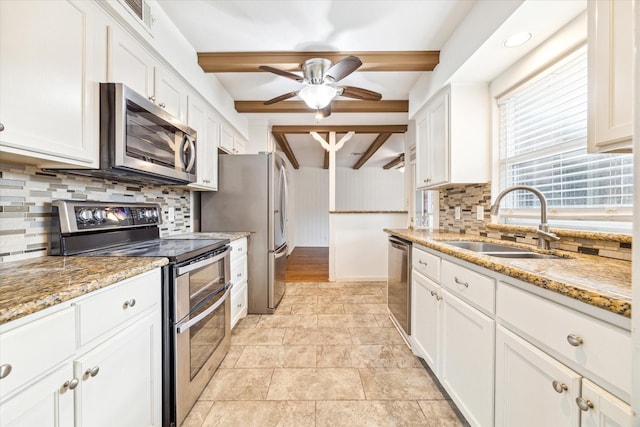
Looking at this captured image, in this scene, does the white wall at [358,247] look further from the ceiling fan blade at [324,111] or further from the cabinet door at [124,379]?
the cabinet door at [124,379]

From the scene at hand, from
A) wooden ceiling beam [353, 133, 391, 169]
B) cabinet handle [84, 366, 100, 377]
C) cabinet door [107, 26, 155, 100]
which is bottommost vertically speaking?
cabinet handle [84, 366, 100, 377]

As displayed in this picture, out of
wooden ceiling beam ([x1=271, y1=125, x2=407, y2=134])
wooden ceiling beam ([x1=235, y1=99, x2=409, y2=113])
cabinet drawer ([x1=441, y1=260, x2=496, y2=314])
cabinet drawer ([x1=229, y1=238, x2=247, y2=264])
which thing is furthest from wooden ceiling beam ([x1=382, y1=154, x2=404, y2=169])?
cabinet drawer ([x1=441, y1=260, x2=496, y2=314])

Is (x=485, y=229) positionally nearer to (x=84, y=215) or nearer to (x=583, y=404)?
(x=583, y=404)

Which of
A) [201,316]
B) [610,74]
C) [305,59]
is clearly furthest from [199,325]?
[305,59]

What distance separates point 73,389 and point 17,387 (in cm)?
19

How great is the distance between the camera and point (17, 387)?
0.61 meters

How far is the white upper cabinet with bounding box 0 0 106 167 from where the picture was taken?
0.89 metres

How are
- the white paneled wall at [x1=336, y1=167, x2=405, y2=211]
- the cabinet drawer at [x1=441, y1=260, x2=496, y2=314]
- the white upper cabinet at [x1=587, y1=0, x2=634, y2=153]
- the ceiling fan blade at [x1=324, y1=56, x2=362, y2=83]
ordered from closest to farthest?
the white upper cabinet at [x1=587, y1=0, x2=634, y2=153], the cabinet drawer at [x1=441, y1=260, x2=496, y2=314], the ceiling fan blade at [x1=324, y1=56, x2=362, y2=83], the white paneled wall at [x1=336, y1=167, x2=405, y2=211]

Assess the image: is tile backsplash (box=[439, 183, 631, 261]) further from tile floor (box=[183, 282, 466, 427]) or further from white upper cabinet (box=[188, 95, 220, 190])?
white upper cabinet (box=[188, 95, 220, 190])

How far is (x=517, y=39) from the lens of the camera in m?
1.54

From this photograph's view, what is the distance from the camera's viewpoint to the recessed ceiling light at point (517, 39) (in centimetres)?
150

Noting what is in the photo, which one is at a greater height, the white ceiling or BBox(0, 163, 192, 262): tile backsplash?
the white ceiling

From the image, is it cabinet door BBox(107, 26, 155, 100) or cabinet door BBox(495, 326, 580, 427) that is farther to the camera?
cabinet door BBox(107, 26, 155, 100)

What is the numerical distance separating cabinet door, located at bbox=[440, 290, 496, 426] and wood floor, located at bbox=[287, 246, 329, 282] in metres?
2.66
